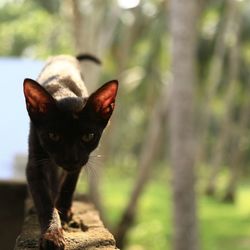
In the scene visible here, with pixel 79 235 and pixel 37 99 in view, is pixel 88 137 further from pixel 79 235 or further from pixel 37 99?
pixel 79 235

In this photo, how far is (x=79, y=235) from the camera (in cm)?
404

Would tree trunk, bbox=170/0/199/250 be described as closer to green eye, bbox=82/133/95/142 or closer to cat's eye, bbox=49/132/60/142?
green eye, bbox=82/133/95/142

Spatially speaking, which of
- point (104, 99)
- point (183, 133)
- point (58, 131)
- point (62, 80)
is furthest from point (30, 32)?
point (58, 131)

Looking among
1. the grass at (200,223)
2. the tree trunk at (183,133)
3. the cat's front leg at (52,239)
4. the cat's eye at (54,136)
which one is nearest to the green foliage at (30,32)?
the grass at (200,223)

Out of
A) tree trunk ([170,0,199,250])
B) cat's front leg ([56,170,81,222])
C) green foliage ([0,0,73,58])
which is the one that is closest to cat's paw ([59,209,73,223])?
cat's front leg ([56,170,81,222])

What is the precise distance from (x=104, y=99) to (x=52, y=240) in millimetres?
952

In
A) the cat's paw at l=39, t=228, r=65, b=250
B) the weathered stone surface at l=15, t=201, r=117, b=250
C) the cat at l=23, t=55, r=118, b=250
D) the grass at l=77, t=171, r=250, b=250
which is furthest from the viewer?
the grass at l=77, t=171, r=250, b=250

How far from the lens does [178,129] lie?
892cm

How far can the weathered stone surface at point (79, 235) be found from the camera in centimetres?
376

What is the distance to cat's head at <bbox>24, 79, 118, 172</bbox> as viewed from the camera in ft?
13.0

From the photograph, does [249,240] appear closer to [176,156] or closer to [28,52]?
[176,156]

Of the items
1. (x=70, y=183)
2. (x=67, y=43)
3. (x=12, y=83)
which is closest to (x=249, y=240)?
(x=67, y=43)

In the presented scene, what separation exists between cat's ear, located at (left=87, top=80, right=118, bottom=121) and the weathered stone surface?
28.9 inches

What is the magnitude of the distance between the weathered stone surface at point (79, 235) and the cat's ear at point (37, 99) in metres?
0.74
